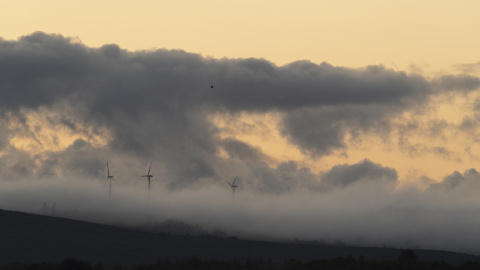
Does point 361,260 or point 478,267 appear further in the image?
point 361,260

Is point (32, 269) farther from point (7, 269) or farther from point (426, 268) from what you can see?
point (426, 268)

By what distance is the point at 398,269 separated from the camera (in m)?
179

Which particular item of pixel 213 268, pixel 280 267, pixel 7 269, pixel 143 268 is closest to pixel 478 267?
pixel 280 267

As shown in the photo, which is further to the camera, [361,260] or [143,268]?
[361,260]

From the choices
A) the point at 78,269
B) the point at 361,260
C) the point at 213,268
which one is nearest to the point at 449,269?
the point at 361,260

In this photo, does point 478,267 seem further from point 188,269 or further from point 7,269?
point 7,269

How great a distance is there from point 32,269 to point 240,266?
46146mm

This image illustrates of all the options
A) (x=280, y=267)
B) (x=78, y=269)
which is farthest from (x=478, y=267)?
(x=78, y=269)

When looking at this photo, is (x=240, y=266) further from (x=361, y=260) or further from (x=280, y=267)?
(x=361, y=260)

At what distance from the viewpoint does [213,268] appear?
17825 cm

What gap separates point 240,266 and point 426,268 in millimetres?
41734

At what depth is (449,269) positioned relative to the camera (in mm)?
176250

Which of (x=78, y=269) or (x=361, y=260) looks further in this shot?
(x=361, y=260)

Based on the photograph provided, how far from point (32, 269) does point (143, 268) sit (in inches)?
989
